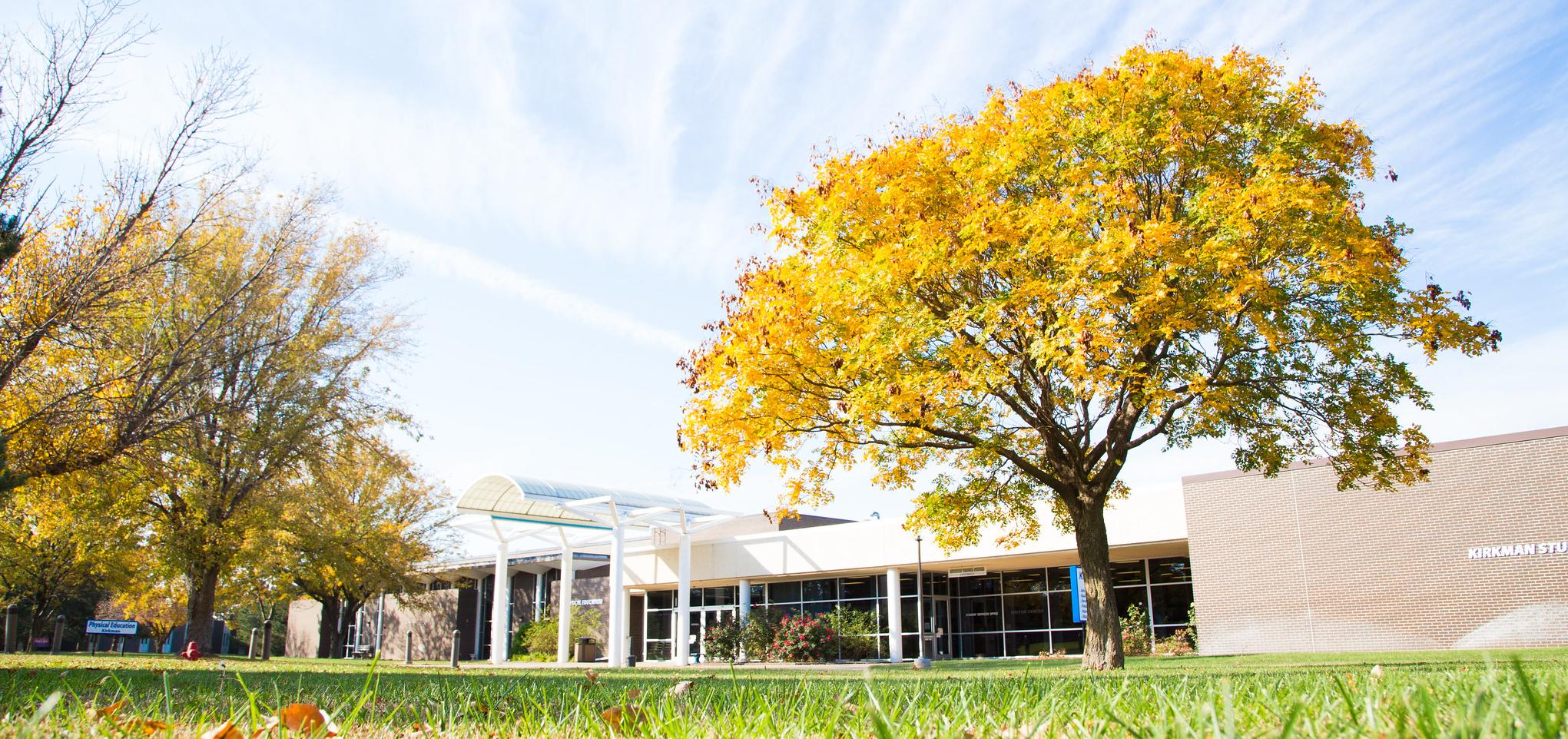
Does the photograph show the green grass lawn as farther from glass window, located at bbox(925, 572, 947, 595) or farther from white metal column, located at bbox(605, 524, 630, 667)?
glass window, located at bbox(925, 572, 947, 595)

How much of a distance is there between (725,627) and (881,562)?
21.3 feet

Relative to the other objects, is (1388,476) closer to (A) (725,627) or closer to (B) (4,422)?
(B) (4,422)

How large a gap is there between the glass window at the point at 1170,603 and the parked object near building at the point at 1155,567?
5 cm

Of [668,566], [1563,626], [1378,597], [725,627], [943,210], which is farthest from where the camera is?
[668,566]

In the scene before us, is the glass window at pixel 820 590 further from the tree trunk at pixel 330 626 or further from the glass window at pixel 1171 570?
the tree trunk at pixel 330 626

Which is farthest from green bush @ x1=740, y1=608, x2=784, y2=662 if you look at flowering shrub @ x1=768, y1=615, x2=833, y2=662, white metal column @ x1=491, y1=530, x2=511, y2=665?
white metal column @ x1=491, y1=530, x2=511, y2=665

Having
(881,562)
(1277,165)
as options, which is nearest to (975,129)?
(1277,165)

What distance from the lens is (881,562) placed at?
1291 inches

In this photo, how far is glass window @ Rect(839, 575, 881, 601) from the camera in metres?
35.5

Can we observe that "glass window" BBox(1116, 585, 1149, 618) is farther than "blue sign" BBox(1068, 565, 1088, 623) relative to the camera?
Yes

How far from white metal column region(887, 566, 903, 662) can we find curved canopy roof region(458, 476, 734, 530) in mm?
6288

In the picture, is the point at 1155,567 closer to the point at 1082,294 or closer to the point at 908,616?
the point at 908,616

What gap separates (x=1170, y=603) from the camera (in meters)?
29.7

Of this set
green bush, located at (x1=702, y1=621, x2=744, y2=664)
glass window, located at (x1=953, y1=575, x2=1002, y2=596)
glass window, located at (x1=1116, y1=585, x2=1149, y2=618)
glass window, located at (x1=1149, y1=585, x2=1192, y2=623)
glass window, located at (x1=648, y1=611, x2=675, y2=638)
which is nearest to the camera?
glass window, located at (x1=1149, y1=585, x2=1192, y2=623)
